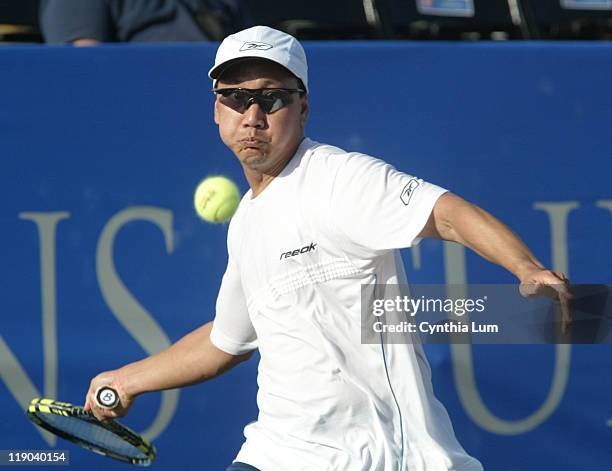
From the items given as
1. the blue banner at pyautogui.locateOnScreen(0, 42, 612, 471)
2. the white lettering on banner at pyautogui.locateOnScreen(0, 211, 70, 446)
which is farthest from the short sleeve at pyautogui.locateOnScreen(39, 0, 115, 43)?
the white lettering on banner at pyautogui.locateOnScreen(0, 211, 70, 446)

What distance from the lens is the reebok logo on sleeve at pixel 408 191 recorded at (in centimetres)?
300

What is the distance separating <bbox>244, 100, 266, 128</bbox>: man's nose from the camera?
3.27 meters

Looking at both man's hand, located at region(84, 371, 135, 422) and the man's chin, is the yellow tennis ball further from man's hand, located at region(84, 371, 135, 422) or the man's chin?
the man's chin

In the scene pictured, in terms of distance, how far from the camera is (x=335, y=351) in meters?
3.18

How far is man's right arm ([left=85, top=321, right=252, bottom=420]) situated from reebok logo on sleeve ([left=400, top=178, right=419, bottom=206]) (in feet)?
3.00

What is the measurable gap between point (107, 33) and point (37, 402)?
1.61m

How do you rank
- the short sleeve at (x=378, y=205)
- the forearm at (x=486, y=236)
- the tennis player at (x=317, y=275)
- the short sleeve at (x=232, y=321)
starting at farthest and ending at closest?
the short sleeve at (x=232, y=321) < the tennis player at (x=317, y=275) < the short sleeve at (x=378, y=205) < the forearm at (x=486, y=236)

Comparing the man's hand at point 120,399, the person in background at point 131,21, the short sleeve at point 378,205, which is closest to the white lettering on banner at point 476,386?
the man's hand at point 120,399

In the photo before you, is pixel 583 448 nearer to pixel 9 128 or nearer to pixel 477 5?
pixel 9 128

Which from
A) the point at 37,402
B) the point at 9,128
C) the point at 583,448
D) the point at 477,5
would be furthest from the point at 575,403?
the point at 477,5

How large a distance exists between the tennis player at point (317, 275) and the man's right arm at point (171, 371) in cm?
36

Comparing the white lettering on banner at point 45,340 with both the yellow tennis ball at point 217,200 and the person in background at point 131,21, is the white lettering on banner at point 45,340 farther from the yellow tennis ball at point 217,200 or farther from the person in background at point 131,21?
the person in background at point 131,21

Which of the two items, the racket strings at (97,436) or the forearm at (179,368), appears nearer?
the forearm at (179,368)

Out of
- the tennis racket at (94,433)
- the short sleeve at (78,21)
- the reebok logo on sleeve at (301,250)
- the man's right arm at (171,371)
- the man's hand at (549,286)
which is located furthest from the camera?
the short sleeve at (78,21)
